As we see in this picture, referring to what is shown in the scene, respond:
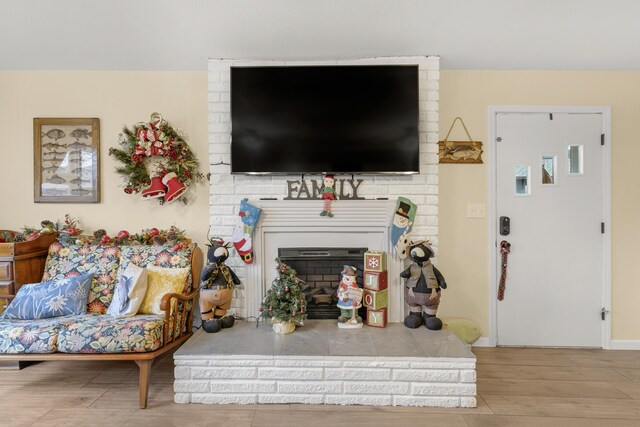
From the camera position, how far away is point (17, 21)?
2201mm

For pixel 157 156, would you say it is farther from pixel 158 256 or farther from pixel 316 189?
pixel 316 189

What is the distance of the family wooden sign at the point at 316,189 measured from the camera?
2.66 meters

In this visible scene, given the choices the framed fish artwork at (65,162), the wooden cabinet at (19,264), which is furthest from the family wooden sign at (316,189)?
the wooden cabinet at (19,264)

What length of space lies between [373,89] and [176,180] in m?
1.70

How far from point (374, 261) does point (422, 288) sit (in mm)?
389

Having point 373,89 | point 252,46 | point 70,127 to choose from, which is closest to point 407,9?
point 373,89

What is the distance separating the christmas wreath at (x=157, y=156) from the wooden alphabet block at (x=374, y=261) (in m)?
1.58

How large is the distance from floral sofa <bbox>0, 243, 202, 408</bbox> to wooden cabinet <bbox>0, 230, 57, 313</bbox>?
125 mm

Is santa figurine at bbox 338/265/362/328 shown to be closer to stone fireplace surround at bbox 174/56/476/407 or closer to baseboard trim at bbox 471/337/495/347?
stone fireplace surround at bbox 174/56/476/407

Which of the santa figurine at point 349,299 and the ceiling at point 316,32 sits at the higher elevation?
the ceiling at point 316,32

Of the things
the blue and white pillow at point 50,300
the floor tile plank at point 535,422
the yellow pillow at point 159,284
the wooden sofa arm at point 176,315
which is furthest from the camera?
the yellow pillow at point 159,284

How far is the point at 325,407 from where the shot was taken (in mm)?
1967

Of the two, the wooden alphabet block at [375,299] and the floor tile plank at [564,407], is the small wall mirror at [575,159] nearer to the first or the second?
the floor tile plank at [564,407]

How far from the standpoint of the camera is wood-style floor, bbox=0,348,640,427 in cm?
184
